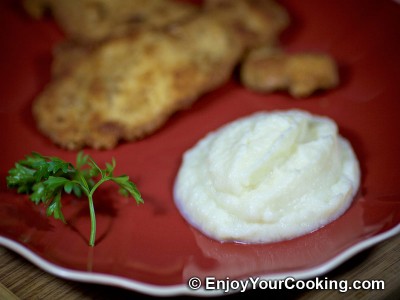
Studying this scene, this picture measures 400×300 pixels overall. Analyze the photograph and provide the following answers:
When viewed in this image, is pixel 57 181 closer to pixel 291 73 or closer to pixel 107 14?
pixel 291 73

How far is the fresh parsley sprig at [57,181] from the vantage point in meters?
2.57

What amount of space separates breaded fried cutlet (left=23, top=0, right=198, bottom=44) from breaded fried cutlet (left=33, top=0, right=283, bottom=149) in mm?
151

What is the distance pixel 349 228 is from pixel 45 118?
1.60m

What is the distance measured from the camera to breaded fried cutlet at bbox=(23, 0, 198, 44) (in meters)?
3.63

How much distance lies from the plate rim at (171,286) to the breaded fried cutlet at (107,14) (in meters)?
1.59

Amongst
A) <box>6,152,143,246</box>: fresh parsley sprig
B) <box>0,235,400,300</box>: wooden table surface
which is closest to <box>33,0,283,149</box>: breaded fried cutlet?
<box>6,152,143,246</box>: fresh parsley sprig

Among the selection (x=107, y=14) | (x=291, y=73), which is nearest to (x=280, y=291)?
(x=291, y=73)

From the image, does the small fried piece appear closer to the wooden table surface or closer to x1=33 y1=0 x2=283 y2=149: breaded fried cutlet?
x1=33 y1=0 x2=283 y2=149: breaded fried cutlet

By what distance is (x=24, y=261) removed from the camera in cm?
255

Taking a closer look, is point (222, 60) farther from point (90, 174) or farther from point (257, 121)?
point (90, 174)

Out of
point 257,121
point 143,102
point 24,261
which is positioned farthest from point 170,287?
point 143,102

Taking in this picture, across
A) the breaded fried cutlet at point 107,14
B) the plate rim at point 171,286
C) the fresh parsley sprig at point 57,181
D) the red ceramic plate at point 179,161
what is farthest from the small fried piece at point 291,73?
the plate rim at point 171,286

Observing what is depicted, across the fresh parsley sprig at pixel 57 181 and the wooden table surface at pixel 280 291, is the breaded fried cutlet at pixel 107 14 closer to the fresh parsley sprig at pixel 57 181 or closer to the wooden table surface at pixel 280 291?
the fresh parsley sprig at pixel 57 181

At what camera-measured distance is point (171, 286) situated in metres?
2.27
